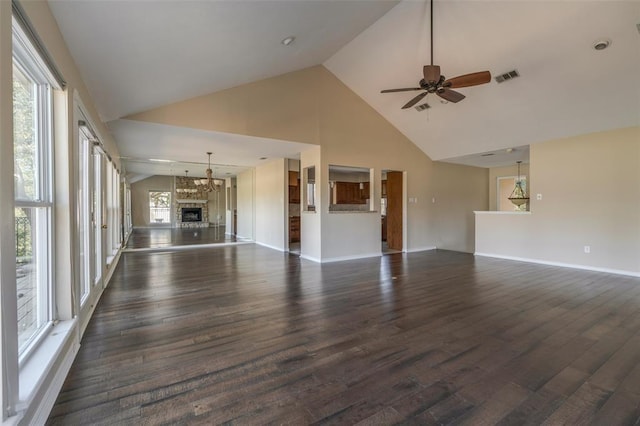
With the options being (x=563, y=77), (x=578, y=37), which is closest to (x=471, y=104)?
(x=563, y=77)

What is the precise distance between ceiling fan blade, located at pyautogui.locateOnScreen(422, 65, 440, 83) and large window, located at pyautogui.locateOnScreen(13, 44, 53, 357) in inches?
152

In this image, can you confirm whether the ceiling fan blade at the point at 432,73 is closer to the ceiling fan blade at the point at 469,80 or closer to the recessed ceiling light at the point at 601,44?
the ceiling fan blade at the point at 469,80

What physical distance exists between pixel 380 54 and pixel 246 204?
22.4 ft

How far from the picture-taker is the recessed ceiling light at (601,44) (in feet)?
Result: 11.9

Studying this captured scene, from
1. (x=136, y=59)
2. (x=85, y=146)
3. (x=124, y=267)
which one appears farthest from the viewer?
(x=124, y=267)

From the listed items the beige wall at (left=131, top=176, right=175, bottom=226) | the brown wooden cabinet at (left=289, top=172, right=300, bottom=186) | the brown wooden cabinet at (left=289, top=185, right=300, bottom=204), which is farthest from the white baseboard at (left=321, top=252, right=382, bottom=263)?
the beige wall at (left=131, top=176, right=175, bottom=226)

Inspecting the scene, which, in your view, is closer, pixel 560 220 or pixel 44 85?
pixel 44 85

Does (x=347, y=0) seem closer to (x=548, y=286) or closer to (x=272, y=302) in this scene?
(x=272, y=302)

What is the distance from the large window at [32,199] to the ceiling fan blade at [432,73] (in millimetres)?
3850

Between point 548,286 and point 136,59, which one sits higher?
point 136,59

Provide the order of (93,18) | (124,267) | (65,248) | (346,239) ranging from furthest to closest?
1. (346,239)
2. (124,267)
3. (65,248)
4. (93,18)

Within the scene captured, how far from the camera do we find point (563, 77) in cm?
430

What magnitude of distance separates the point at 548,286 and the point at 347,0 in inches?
195

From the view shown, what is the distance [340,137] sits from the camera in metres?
6.23
